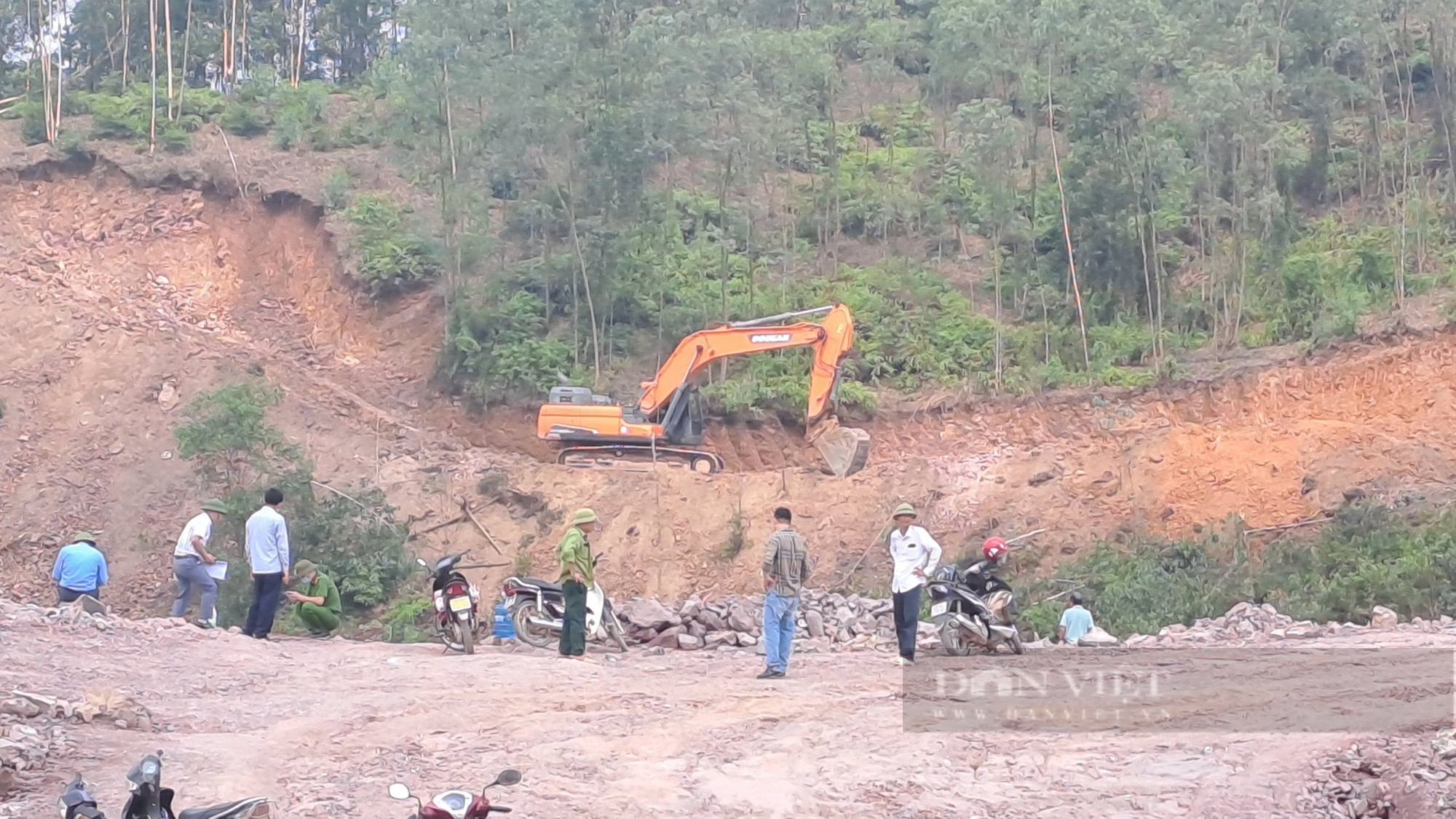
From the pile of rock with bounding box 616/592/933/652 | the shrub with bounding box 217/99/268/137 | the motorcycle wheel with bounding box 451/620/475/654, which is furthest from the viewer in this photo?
the shrub with bounding box 217/99/268/137

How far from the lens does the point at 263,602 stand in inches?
537

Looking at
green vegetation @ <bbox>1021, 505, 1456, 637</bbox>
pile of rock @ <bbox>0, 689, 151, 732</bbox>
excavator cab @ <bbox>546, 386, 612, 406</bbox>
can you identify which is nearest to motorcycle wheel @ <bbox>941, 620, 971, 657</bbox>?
green vegetation @ <bbox>1021, 505, 1456, 637</bbox>

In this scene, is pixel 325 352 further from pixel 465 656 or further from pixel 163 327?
pixel 465 656

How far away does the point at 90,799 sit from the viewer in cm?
668

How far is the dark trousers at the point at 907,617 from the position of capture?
12.1 metres

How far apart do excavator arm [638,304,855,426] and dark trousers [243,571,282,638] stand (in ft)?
35.2

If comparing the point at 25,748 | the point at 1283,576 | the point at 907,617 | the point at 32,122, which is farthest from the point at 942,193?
the point at 25,748

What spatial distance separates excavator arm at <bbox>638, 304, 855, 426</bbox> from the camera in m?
23.1

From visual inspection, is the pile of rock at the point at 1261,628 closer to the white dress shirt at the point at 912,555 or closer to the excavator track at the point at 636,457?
the white dress shirt at the point at 912,555

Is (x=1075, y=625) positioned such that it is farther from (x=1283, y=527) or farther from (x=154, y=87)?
(x=154, y=87)

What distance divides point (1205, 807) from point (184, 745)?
5.70m

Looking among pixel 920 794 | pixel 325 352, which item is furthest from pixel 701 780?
pixel 325 352

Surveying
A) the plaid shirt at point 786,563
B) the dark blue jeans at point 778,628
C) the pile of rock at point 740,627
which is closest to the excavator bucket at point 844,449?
the pile of rock at point 740,627

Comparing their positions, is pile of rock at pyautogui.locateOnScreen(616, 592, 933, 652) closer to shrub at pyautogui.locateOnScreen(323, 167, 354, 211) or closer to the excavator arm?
the excavator arm
